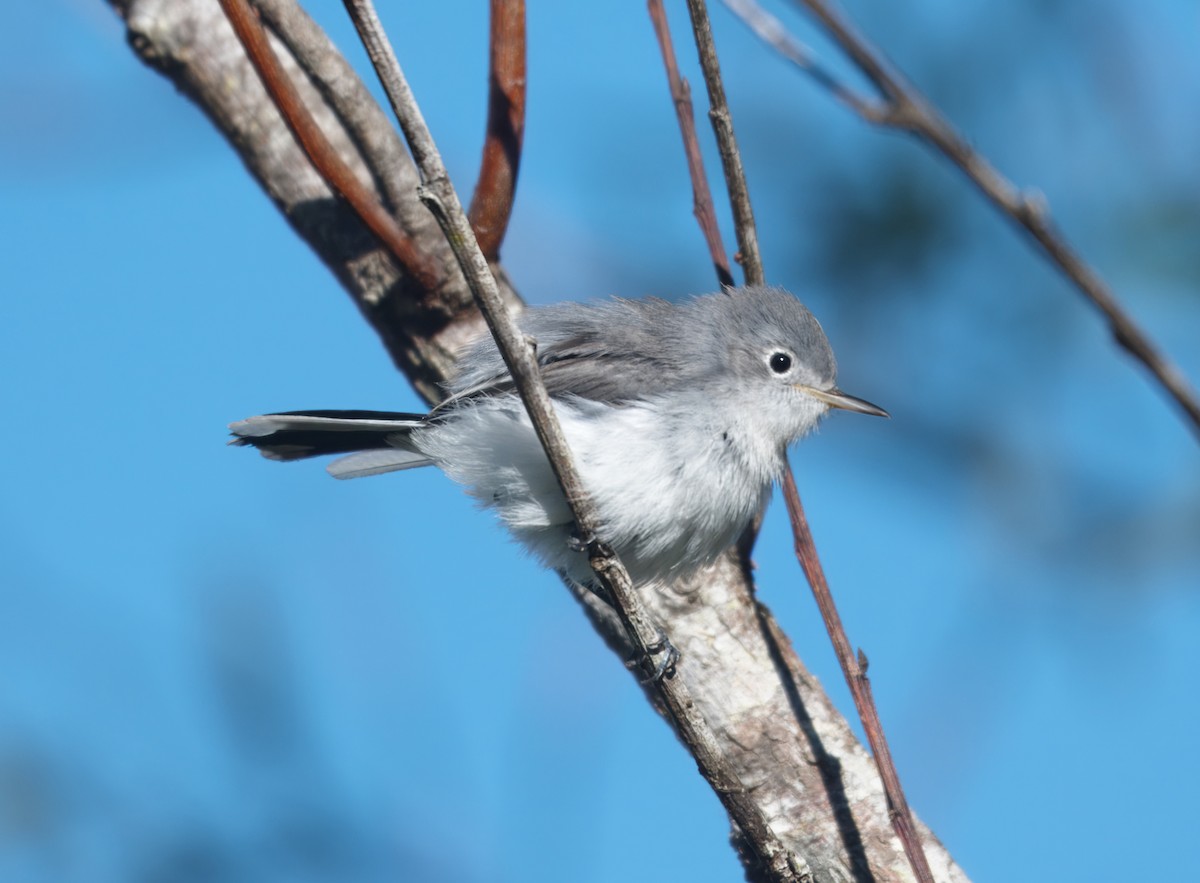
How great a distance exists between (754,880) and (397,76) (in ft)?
6.36

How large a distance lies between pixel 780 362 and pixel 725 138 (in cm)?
83

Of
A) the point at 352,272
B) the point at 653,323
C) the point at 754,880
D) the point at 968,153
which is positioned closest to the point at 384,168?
the point at 352,272

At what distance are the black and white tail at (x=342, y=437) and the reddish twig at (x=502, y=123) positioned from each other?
55 cm

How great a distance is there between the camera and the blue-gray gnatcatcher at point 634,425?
2.70 metres

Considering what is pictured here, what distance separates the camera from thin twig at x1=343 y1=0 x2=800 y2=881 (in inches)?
64.2

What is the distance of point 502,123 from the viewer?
3092 mm

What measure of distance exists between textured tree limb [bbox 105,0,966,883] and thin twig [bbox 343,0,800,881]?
0.24 meters

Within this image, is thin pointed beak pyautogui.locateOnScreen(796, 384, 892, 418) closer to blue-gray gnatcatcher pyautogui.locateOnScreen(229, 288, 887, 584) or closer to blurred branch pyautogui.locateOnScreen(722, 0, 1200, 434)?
blue-gray gnatcatcher pyautogui.locateOnScreen(229, 288, 887, 584)

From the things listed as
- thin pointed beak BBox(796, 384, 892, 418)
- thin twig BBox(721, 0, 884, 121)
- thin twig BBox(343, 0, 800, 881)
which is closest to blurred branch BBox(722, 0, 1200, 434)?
thin twig BBox(721, 0, 884, 121)

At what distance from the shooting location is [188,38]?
3232 millimetres

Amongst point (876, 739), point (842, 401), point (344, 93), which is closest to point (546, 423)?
point (876, 739)

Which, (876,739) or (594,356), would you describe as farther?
(594,356)

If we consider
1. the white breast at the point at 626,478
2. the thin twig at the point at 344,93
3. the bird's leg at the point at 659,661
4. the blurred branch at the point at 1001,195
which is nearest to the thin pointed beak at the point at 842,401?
the white breast at the point at 626,478

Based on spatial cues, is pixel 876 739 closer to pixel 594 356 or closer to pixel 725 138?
pixel 594 356
